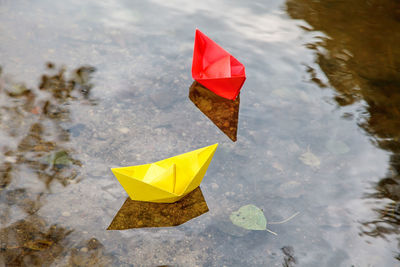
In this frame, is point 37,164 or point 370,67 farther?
point 370,67

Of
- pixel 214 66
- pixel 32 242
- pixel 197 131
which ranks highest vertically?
pixel 214 66

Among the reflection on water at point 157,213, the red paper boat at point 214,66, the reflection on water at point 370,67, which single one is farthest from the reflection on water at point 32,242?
the reflection on water at point 370,67

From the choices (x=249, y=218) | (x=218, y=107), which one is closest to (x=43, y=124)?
(x=218, y=107)

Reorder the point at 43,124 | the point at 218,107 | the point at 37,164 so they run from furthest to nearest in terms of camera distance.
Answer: the point at 218,107 → the point at 43,124 → the point at 37,164

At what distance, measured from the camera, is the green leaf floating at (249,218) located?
1709 millimetres

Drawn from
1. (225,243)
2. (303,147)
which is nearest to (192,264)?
(225,243)

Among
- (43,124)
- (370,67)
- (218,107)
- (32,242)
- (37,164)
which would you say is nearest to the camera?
(32,242)

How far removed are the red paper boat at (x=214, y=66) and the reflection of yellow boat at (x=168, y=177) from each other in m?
0.77

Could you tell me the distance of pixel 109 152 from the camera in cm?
200

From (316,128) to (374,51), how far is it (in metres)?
1.18

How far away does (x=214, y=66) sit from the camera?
249cm

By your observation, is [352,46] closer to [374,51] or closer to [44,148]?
[374,51]

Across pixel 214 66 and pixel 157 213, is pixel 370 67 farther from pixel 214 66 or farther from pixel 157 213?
pixel 157 213

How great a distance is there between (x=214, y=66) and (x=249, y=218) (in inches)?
46.5
